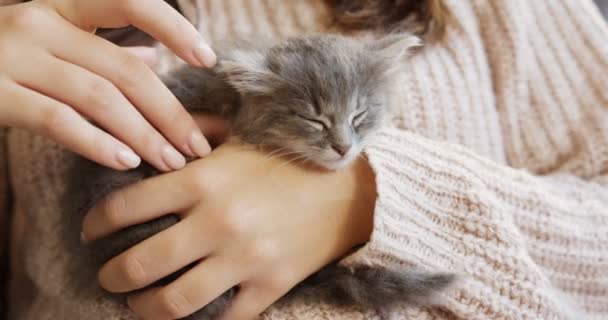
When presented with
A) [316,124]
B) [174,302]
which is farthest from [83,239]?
[316,124]

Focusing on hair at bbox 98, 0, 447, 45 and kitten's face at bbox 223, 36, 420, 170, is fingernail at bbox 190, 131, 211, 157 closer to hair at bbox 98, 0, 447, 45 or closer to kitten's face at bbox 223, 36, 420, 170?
kitten's face at bbox 223, 36, 420, 170

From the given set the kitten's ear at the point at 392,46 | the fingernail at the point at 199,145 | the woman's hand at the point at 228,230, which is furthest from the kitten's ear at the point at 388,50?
the fingernail at the point at 199,145

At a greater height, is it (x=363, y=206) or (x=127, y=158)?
(x=127, y=158)

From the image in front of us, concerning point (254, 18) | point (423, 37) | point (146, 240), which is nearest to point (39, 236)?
point (146, 240)

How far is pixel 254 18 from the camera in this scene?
1199 mm

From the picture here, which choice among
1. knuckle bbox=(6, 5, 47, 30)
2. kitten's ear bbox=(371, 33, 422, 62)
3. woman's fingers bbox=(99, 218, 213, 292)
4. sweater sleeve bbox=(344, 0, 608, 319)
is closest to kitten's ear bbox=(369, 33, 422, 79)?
kitten's ear bbox=(371, 33, 422, 62)

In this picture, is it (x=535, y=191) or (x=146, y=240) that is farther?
(x=535, y=191)

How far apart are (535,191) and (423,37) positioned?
436 millimetres

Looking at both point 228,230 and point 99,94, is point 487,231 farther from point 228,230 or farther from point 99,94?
point 99,94

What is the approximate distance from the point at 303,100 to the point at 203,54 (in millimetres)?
184

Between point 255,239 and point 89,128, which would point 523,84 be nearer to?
point 255,239

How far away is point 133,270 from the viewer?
2.56 ft

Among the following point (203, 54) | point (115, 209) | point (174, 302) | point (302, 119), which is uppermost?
point (203, 54)

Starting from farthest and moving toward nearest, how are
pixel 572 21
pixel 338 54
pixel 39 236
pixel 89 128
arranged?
pixel 572 21 < pixel 39 236 < pixel 338 54 < pixel 89 128
